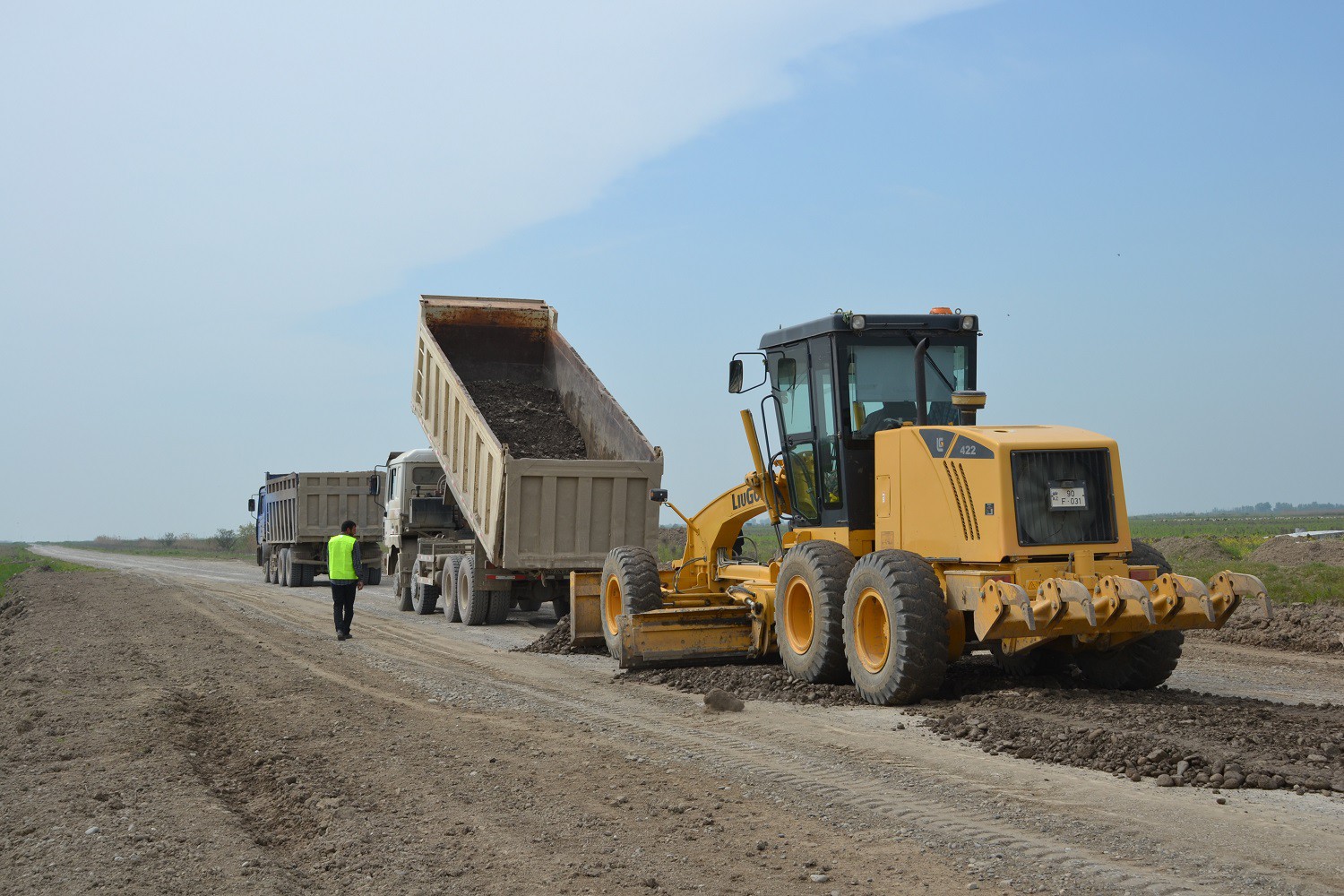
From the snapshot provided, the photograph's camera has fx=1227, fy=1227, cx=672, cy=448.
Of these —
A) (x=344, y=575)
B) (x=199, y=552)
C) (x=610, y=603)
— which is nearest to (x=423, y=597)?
(x=344, y=575)

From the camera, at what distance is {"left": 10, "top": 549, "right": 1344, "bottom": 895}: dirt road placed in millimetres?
4676

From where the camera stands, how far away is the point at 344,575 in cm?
1462

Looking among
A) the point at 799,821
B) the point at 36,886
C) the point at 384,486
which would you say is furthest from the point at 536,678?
the point at 384,486

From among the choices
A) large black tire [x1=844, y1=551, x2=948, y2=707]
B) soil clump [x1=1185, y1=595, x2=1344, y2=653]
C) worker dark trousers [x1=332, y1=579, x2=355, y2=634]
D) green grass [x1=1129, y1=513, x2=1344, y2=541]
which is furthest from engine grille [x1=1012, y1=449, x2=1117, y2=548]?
green grass [x1=1129, y1=513, x2=1344, y2=541]

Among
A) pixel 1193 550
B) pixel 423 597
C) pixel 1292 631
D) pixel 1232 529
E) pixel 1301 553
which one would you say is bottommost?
pixel 1292 631

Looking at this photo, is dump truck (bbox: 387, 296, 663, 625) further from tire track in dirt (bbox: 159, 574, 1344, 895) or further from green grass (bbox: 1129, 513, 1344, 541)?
green grass (bbox: 1129, 513, 1344, 541)

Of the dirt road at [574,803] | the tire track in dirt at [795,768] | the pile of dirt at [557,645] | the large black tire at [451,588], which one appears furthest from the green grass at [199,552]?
the dirt road at [574,803]

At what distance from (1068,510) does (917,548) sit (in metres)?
1.09

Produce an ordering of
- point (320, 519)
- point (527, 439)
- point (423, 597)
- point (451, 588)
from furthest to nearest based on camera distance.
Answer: point (320, 519), point (423, 597), point (451, 588), point (527, 439)

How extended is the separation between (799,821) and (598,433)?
1107cm

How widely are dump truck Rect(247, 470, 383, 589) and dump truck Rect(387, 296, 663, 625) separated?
26.2ft

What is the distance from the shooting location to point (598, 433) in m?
16.2

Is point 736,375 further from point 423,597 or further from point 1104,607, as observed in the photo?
point 423,597

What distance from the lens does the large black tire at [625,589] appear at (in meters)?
11.0
